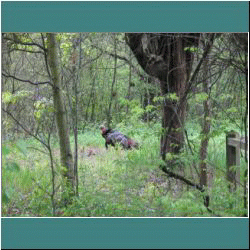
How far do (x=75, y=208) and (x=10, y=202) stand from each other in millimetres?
532

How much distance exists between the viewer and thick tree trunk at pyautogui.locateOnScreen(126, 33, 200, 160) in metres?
3.42

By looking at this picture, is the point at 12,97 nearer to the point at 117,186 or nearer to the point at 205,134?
the point at 117,186

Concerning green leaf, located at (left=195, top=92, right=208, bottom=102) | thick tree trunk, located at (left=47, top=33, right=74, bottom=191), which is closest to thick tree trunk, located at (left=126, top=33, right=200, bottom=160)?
green leaf, located at (left=195, top=92, right=208, bottom=102)

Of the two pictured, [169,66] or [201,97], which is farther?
[169,66]

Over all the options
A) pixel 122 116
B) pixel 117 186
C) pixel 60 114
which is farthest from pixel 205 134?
pixel 60 114

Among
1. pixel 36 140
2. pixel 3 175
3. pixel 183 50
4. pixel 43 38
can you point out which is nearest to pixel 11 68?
pixel 43 38

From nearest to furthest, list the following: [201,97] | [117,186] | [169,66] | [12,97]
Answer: [12,97]
[117,186]
[201,97]
[169,66]

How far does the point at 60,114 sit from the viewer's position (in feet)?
11.4

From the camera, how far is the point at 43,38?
3463 mm

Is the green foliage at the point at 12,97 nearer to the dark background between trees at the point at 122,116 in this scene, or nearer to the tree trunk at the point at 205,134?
the dark background between trees at the point at 122,116

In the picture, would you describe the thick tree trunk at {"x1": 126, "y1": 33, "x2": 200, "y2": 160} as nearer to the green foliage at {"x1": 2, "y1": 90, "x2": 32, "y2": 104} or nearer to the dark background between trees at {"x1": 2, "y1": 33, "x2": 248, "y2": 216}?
the dark background between trees at {"x1": 2, "y1": 33, "x2": 248, "y2": 216}

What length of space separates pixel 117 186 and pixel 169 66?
1.22 m

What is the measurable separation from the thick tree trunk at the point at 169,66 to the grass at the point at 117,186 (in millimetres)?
151

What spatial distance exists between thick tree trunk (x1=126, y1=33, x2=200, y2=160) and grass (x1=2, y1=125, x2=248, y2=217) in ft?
0.49
